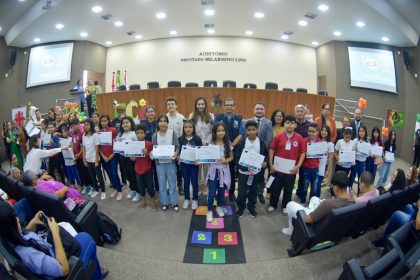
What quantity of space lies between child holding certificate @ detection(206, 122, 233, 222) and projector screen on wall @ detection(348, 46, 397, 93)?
7.89 metres

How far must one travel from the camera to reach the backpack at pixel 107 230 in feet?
8.91

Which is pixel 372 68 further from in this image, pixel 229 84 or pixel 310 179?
pixel 310 179

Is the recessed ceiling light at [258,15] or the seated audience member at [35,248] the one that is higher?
the recessed ceiling light at [258,15]

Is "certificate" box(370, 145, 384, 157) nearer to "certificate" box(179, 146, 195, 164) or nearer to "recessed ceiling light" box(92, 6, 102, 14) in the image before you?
"certificate" box(179, 146, 195, 164)

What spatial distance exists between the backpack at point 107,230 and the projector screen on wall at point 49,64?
6329 mm

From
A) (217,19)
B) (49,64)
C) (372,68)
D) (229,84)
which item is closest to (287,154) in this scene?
(229,84)

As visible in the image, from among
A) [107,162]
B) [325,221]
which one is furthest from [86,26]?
[325,221]

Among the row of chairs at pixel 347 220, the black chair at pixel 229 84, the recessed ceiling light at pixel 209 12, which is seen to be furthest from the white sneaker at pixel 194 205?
the recessed ceiling light at pixel 209 12

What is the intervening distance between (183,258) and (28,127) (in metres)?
5.10

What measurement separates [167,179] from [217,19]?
26.5ft

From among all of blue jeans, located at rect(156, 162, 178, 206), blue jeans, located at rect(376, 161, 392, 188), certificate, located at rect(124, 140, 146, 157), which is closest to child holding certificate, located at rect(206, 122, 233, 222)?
blue jeans, located at rect(156, 162, 178, 206)

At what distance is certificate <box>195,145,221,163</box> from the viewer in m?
3.14

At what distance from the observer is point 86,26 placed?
8.81 meters

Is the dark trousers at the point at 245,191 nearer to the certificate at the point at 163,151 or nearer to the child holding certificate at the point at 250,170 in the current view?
the child holding certificate at the point at 250,170
